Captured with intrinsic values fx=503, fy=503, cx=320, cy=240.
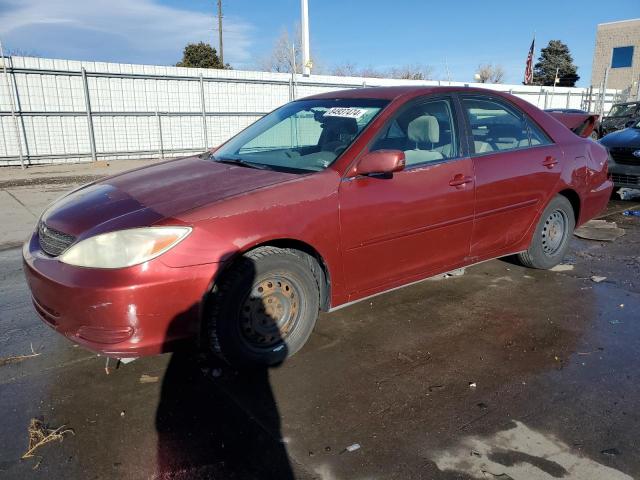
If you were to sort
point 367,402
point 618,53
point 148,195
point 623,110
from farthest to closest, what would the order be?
point 618,53
point 623,110
point 148,195
point 367,402

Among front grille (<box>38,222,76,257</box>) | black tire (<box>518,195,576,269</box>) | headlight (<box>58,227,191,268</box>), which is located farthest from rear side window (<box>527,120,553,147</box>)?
front grille (<box>38,222,76,257</box>)

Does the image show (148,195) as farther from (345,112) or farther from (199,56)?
(199,56)

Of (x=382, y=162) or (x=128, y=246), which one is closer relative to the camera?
(x=128, y=246)

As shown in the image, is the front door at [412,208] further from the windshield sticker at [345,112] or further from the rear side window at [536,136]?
the rear side window at [536,136]

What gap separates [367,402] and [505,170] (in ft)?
7.45

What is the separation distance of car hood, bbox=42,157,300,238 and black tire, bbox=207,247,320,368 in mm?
443

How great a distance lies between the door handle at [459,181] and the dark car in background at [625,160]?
577 centimetres

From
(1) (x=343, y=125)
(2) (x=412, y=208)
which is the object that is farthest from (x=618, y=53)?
(2) (x=412, y=208)

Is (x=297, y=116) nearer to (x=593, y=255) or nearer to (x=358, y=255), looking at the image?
(x=358, y=255)

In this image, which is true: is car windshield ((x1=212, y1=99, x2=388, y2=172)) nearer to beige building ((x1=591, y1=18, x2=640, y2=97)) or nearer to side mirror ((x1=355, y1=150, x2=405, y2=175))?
side mirror ((x1=355, y1=150, x2=405, y2=175))

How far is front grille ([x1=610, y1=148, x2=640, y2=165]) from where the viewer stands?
26.2 ft

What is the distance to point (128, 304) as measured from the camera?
253cm

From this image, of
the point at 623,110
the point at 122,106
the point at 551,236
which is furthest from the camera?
the point at 623,110

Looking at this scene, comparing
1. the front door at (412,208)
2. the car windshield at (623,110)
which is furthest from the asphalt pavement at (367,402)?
the car windshield at (623,110)
